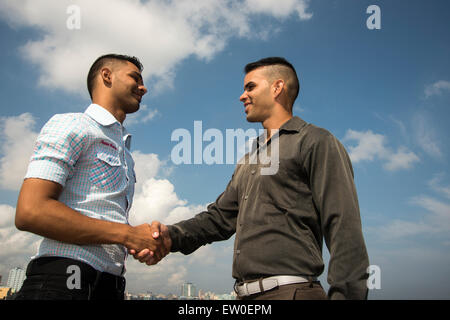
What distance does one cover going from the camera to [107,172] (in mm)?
4000

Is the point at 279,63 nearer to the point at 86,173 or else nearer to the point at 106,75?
the point at 106,75

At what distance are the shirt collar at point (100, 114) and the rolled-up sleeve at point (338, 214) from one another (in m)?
2.78

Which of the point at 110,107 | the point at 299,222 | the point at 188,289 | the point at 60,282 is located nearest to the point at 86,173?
the point at 60,282

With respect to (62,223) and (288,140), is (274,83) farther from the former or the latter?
(62,223)

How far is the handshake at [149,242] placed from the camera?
4361mm

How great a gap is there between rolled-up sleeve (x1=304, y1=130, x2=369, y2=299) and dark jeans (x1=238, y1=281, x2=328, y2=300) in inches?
11.2

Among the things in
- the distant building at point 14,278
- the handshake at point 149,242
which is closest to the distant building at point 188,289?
the distant building at point 14,278

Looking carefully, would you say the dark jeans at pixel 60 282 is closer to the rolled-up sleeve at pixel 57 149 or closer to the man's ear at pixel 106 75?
the rolled-up sleeve at pixel 57 149

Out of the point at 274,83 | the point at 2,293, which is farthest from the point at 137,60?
the point at 2,293

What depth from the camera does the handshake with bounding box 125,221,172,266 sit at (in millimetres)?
4361

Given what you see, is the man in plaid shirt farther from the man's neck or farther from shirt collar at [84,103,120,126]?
the man's neck

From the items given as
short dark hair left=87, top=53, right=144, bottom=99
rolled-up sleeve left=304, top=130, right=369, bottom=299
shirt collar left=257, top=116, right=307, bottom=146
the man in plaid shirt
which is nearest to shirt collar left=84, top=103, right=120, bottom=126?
the man in plaid shirt
